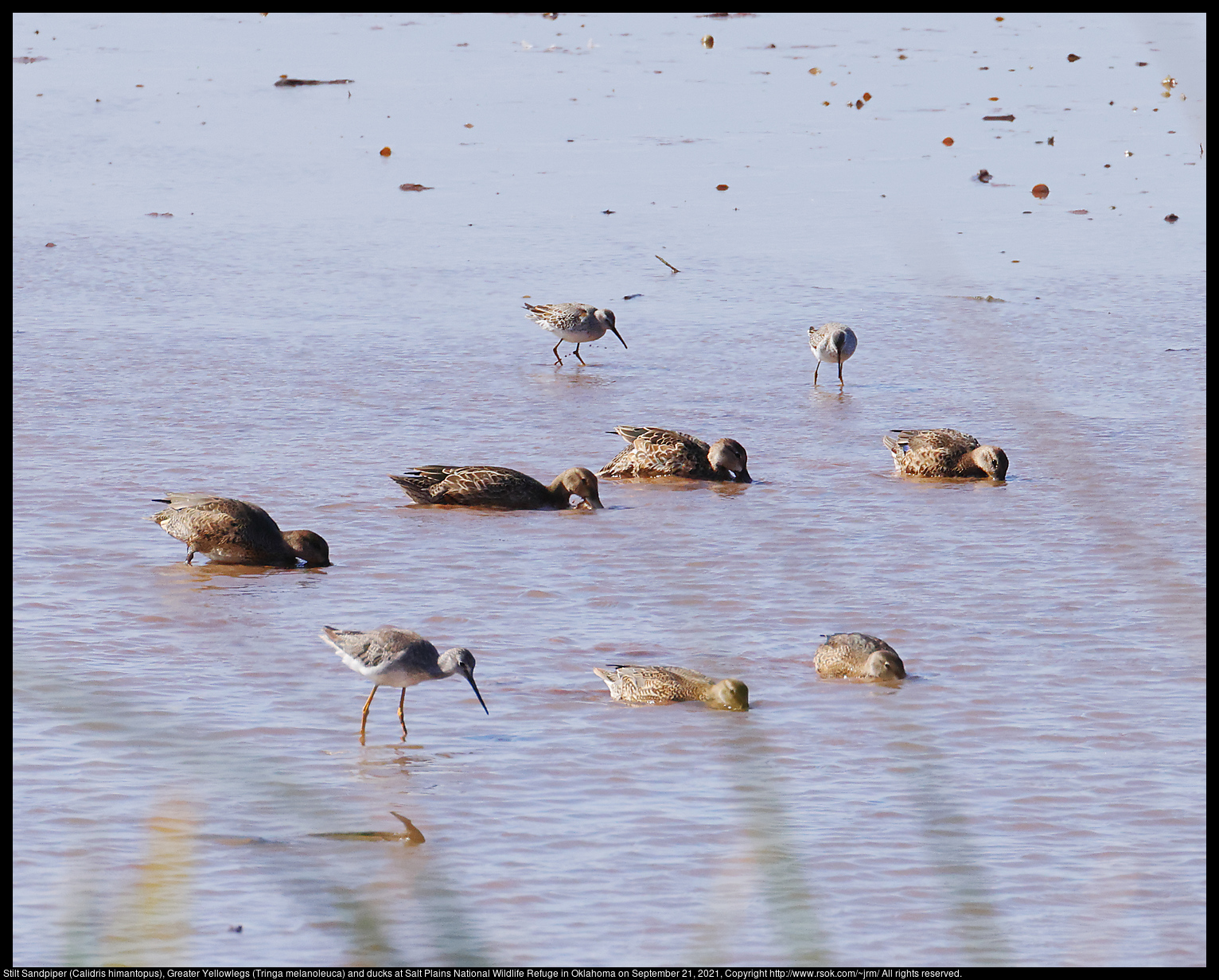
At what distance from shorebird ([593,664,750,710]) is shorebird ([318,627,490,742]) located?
0.64m

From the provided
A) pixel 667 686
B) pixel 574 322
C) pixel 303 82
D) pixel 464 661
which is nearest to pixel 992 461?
pixel 574 322

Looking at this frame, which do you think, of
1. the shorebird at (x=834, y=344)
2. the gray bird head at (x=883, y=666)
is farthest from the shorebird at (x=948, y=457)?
the gray bird head at (x=883, y=666)

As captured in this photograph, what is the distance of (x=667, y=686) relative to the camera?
8.06m

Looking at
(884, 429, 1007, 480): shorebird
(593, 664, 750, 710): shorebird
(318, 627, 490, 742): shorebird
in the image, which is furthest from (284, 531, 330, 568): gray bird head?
(884, 429, 1007, 480): shorebird

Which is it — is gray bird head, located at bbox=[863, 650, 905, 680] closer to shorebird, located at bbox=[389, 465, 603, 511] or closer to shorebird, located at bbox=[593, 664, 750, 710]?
shorebird, located at bbox=[593, 664, 750, 710]

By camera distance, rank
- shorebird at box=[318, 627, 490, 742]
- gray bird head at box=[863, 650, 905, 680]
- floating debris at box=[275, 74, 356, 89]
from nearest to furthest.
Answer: shorebird at box=[318, 627, 490, 742] → gray bird head at box=[863, 650, 905, 680] → floating debris at box=[275, 74, 356, 89]

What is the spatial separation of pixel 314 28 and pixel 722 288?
2632cm

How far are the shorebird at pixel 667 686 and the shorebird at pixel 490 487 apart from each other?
4116 millimetres

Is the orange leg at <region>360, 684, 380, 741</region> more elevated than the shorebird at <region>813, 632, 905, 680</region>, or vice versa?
the shorebird at <region>813, 632, 905, 680</region>

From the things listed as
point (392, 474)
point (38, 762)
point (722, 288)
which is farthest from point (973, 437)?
point (38, 762)

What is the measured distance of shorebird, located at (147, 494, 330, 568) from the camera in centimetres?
1048

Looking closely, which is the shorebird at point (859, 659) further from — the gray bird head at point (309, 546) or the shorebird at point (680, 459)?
the shorebird at point (680, 459)

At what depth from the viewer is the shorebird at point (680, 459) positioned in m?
13.0

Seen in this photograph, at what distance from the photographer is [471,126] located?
1171 inches
